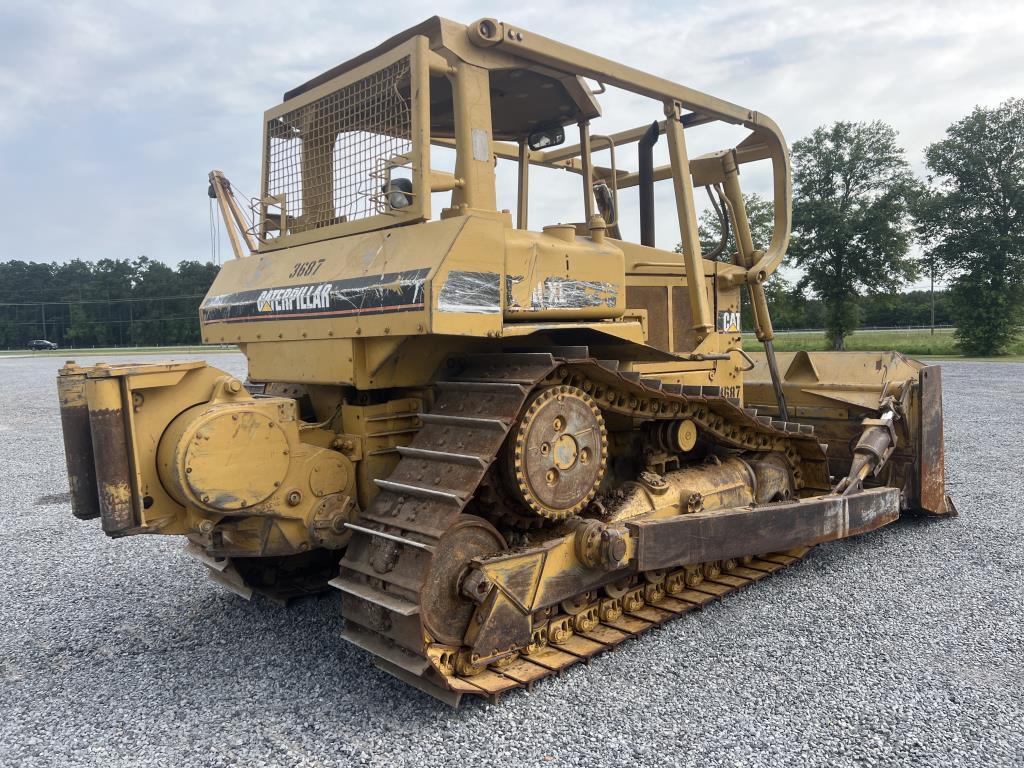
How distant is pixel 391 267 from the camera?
150 inches

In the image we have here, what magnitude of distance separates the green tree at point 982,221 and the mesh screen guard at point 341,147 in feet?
105

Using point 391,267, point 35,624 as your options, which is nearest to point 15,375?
point 35,624

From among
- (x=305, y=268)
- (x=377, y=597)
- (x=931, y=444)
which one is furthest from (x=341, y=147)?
(x=931, y=444)

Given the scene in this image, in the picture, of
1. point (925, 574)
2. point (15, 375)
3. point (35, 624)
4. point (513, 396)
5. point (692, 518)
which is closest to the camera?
point (513, 396)

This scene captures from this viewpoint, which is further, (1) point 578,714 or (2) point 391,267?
(2) point 391,267

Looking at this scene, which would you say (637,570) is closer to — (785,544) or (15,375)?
(785,544)

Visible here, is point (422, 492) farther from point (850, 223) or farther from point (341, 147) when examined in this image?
point (850, 223)

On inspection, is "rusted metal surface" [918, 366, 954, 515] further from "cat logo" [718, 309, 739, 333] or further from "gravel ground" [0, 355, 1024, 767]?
"cat logo" [718, 309, 739, 333]

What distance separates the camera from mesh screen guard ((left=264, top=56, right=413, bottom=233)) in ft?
13.7

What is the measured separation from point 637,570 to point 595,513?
0.44 metres

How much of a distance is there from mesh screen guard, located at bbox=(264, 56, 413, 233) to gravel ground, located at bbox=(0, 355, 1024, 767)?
2.60 meters

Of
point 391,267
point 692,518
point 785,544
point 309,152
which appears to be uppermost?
point 309,152

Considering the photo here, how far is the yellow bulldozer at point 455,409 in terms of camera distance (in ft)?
11.9

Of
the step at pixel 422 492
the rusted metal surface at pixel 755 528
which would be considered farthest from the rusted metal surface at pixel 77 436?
the rusted metal surface at pixel 755 528
